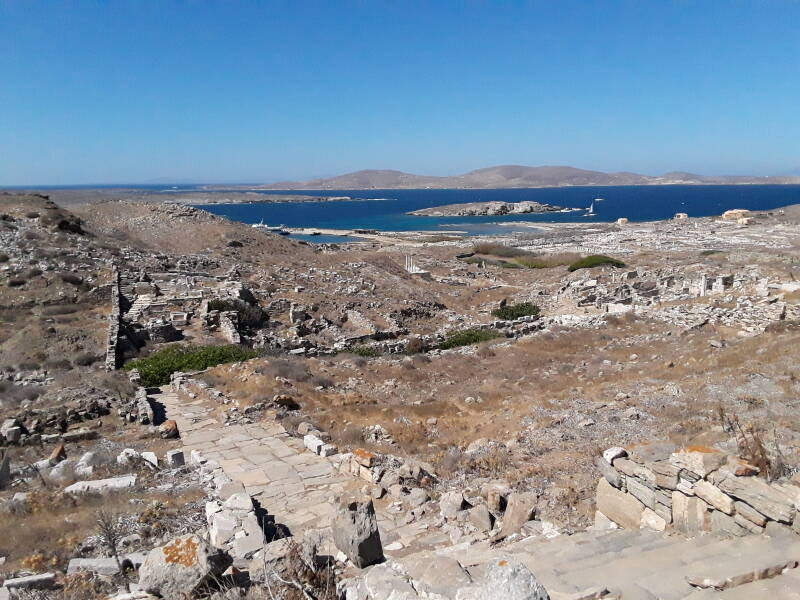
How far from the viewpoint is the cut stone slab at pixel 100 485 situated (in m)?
7.59

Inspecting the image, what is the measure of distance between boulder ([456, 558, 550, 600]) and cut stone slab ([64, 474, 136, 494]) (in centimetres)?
633

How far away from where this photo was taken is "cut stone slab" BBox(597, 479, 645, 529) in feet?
20.1

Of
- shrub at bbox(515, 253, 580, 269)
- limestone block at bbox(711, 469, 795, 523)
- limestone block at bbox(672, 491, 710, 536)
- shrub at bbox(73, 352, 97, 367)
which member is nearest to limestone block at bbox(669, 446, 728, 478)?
limestone block at bbox(711, 469, 795, 523)

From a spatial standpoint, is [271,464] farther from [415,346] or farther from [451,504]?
[415,346]

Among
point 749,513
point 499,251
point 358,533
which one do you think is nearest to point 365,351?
point 358,533

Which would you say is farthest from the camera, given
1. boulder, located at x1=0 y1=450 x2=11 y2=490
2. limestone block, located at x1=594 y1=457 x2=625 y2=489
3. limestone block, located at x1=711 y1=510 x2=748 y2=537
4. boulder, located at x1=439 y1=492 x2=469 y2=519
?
boulder, located at x1=0 y1=450 x2=11 y2=490

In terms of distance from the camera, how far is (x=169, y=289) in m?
24.6

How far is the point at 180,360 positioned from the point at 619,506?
13.1m

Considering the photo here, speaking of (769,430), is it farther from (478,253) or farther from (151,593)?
(478,253)

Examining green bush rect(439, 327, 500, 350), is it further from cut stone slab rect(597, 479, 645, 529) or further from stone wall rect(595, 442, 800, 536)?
stone wall rect(595, 442, 800, 536)

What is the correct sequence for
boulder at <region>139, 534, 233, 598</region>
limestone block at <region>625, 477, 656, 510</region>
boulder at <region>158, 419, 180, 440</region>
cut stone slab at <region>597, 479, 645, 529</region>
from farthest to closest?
boulder at <region>158, 419, 180, 440</region> < cut stone slab at <region>597, 479, 645, 529</region> < limestone block at <region>625, 477, 656, 510</region> < boulder at <region>139, 534, 233, 598</region>

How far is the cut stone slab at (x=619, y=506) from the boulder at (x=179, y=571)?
4.44m

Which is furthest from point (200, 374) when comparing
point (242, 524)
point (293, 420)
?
point (242, 524)

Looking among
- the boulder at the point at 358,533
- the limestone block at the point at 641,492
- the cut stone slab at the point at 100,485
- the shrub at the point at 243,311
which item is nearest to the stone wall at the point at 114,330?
A: the shrub at the point at 243,311
